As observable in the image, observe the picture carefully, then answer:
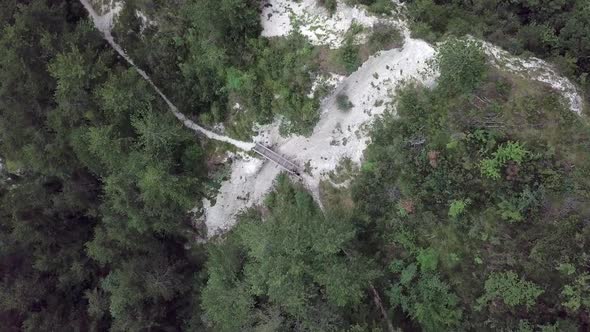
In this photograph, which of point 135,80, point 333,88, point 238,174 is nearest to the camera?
point 333,88

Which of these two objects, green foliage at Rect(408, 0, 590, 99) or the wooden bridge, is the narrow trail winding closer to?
the wooden bridge

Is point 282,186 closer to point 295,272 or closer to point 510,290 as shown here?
point 295,272

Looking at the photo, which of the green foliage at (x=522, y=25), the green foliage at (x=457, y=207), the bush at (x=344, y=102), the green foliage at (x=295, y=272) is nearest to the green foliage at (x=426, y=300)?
the green foliage at (x=295, y=272)

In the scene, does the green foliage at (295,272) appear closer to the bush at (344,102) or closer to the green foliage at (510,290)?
the green foliage at (510,290)

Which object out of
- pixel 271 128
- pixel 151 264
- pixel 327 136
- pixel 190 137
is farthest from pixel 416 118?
pixel 151 264

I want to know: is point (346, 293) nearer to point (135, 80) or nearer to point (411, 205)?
point (411, 205)

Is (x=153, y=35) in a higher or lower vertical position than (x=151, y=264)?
A: higher

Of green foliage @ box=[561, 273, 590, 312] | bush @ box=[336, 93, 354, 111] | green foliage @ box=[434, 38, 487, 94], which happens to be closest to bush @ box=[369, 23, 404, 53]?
green foliage @ box=[434, 38, 487, 94]

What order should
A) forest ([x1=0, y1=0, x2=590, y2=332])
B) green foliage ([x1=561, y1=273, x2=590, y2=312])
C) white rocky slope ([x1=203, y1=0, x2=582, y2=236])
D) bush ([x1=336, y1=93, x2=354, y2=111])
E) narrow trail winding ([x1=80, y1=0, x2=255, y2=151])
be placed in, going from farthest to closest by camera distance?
1. narrow trail winding ([x1=80, y1=0, x2=255, y2=151])
2. bush ([x1=336, y1=93, x2=354, y2=111])
3. white rocky slope ([x1=203, y1=0, x2=582, y2=236])
4. forest ([x1=0, y1=0, x2=590, y2=332])
5. green foliage ([x1=561, y1=273, x2=590, y2=312])
